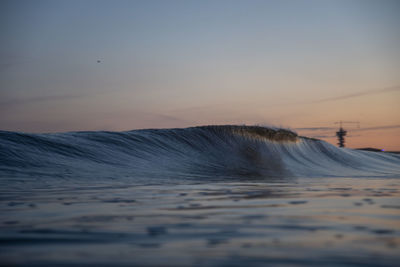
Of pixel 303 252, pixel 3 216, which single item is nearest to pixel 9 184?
pixel 3 216

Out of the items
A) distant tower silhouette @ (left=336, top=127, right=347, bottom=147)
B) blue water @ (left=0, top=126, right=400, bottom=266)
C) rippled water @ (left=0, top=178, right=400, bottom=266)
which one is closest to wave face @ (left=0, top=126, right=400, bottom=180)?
blue water @ (left=0, top=126, right=400, bottom=266)

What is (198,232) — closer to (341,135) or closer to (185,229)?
(185,229)

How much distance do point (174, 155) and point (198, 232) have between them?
27.1ft

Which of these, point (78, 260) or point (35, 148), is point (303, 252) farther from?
point (35, 148)

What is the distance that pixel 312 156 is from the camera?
46.8 ft

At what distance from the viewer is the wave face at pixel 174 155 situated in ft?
21.9

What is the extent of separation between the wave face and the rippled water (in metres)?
3.12

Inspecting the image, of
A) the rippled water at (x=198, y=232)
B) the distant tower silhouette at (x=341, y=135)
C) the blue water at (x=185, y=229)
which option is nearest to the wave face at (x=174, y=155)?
the blue water at (x=185, y=229)

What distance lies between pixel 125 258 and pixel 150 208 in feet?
4.31

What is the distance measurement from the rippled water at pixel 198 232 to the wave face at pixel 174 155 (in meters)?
3.12

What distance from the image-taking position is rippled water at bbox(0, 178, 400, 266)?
1.48m

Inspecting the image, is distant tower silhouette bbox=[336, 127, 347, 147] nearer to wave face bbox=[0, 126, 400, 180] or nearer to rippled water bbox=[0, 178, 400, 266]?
wave face bbox=[0, 126, 400, 180]

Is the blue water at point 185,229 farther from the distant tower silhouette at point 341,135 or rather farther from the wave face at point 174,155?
the distant tower silhouette at point 341,135

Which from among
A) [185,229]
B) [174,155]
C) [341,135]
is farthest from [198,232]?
[341,135]
